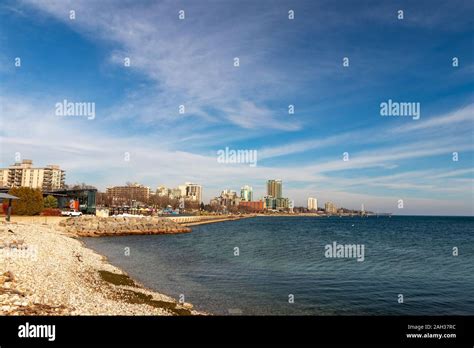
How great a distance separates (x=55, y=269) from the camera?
25.5m

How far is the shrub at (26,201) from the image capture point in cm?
7419

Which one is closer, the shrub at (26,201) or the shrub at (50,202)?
the shrub at (26,201)

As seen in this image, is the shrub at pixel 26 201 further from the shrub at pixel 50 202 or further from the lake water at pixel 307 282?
the lake water at pixel 307 282

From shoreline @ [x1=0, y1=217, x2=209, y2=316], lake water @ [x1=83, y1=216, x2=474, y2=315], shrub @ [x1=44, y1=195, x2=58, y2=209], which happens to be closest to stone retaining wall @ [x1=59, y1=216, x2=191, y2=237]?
shrub @ [x1=44, y1=195, x2=58, y2=209]

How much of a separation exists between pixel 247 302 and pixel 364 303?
305 inches

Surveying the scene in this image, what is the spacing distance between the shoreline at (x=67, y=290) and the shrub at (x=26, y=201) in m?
48.7

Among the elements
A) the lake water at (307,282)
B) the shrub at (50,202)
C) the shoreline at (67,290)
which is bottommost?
the lake water at (307,282)

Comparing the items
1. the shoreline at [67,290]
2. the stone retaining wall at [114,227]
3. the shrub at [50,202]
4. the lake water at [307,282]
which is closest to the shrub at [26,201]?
the stone retaining wall at [114,227]

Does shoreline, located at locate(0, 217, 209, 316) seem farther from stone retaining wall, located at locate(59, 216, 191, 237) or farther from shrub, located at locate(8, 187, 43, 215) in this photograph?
shrub, located at locate(8, 187, 43, 215)

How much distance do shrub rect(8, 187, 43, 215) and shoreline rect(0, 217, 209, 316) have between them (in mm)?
48698

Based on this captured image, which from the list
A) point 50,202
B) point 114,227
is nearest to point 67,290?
point 114,227

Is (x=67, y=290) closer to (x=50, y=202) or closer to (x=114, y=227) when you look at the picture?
(x=114, y=227)

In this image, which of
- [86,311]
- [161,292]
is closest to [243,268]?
[161,292]
